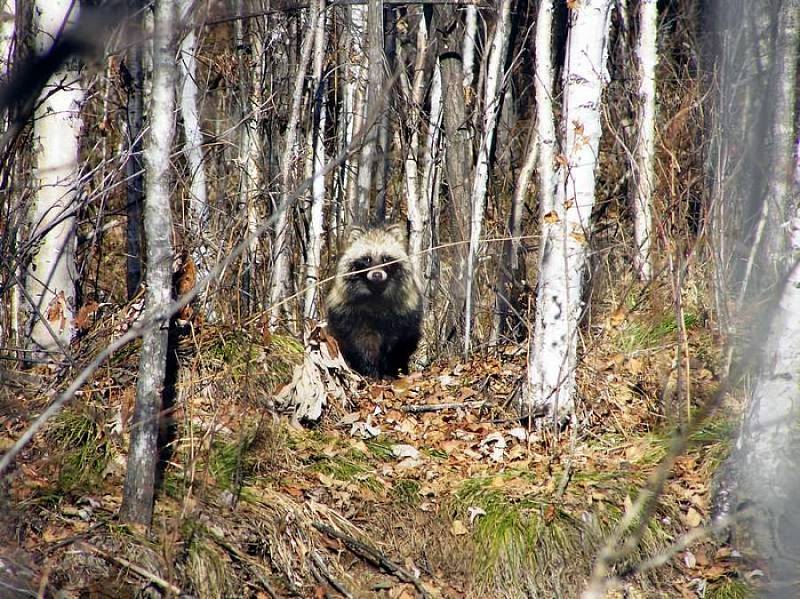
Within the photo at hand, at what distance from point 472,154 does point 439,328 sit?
191 centimetres

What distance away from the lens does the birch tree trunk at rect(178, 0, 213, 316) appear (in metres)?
6.88

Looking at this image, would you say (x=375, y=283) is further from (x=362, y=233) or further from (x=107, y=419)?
(x=107, y=419)

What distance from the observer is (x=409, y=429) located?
6898 millimetres

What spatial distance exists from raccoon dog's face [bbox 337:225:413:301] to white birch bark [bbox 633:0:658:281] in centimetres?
234

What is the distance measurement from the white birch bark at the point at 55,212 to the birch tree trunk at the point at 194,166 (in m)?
0.87

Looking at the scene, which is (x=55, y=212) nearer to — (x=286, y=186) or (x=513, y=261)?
(x=286, y=186)

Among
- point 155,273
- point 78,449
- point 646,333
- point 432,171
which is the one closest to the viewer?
point 155,273

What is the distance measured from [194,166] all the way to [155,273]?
10.7ft

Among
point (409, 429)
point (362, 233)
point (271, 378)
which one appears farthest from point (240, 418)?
point (362, 233)

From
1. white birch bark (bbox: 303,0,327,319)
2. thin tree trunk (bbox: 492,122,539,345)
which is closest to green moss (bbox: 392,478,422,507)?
thin tree trunk (bbox: 492,122,539,345)

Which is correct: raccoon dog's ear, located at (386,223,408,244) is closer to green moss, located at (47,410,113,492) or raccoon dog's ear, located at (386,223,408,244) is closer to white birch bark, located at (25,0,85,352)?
white birch bark, located at (25,0,85,352)

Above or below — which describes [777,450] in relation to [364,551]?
above

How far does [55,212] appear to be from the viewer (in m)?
6.19

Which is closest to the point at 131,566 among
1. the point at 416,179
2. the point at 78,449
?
the point at 78,449
